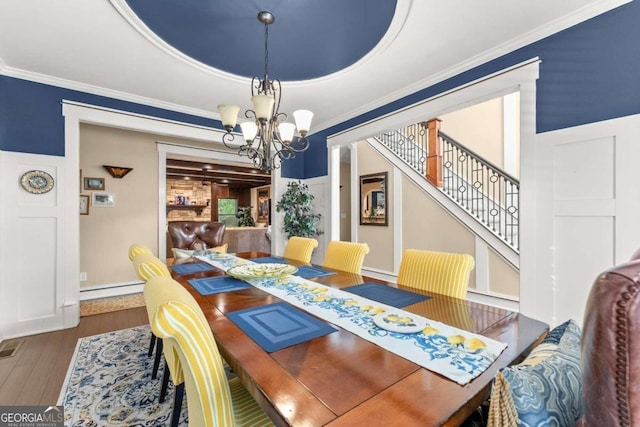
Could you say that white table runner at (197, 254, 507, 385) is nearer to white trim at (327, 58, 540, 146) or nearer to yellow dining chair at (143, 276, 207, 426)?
yellow dining chair at (143, 276, 207, 426)

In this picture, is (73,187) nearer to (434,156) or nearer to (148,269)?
(148,269)

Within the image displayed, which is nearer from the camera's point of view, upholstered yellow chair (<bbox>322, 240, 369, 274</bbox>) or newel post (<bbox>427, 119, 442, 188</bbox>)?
upholstered yellow chair (<bbox>322, 240, 369, 274</bbox>)

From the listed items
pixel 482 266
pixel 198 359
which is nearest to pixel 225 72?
pixel 198 359

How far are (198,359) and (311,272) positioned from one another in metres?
1.41

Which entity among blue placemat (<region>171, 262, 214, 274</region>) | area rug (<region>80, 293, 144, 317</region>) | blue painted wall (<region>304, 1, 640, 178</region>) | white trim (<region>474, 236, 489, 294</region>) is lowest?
area rug (<region>80, 293, 144, 317</region>)

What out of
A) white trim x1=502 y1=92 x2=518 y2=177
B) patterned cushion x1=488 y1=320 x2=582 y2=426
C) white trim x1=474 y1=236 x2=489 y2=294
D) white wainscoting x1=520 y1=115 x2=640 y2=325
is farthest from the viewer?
white trim x1=502 y1=92 x2=518 y2=177

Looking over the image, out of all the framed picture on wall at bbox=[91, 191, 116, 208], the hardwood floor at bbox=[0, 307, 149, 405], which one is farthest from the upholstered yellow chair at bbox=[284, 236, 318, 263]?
the framed picture on wall at bbox=[91, 191, 116, 208]

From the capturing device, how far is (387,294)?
5.26 ft

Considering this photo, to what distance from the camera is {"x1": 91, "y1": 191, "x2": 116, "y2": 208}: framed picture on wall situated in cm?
429

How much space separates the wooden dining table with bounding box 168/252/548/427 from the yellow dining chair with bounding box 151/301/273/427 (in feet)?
0.28

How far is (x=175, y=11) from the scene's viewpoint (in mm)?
2004

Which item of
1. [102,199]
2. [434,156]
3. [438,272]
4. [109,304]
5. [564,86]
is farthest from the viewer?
[434,156]

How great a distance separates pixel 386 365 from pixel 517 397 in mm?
412

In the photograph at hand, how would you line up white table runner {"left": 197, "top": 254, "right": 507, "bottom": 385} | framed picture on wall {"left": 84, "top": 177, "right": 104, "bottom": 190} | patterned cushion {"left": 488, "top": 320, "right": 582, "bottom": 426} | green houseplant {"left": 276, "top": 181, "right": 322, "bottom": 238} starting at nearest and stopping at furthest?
A: patterned cushion {"left": 488, "top": 320, "right": 582, "bottom": 426}, white table runner {"left": 197, "top": 254, "right": 507, "bottom": 385}, framed picture on wall {"left": 84, "top": 177, "right": 104, "bottom": 190}, green houseplant {"left": 276, "top": 181, "right": 322, "bottom": 238}
